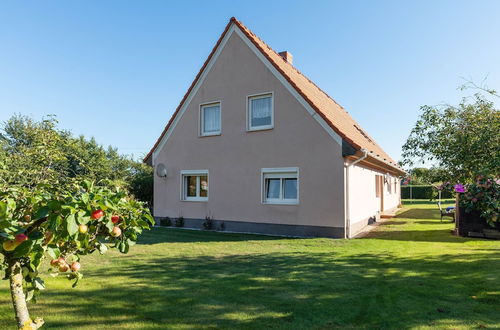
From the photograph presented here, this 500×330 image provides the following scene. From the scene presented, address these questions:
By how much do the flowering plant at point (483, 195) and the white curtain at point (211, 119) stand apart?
9.88 m

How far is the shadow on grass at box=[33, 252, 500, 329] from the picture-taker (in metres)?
3.77

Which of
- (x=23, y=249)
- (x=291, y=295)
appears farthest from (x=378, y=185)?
(x=23, y=249)

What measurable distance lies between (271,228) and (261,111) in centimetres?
460

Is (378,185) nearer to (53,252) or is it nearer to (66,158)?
(66,158)

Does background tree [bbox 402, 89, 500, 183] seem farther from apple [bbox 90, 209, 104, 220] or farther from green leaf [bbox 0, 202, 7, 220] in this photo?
green leaf [bbox 0, 202, 7, 220]

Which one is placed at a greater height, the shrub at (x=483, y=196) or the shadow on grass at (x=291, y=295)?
the shrub at (x=483, y=196)

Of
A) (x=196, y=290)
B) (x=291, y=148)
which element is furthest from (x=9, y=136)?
(x=196, y=290)

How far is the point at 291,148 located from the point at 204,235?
179 inches

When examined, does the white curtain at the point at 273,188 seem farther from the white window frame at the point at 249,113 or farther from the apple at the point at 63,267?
the apple at the point at 63,267

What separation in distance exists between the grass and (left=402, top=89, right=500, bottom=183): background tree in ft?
6.32

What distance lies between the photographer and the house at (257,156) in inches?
410

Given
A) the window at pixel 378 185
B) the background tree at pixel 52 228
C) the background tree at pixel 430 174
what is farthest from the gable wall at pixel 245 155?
the background tree at pixel 52 228

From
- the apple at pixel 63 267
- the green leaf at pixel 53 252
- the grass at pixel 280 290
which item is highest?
the green leaf at pixel 53 252

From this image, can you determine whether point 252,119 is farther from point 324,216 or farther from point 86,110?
point 86,110
